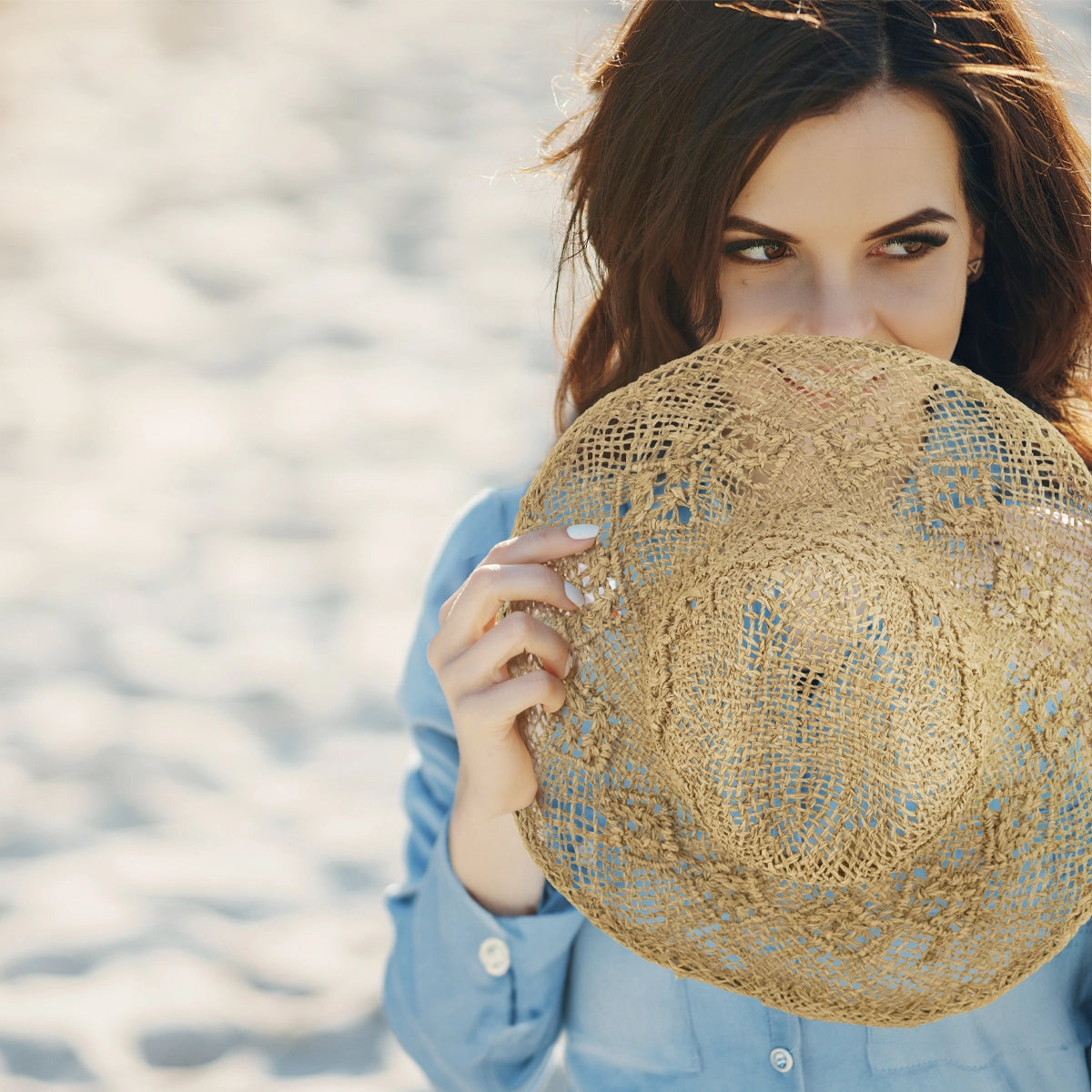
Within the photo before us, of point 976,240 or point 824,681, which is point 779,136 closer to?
point 976,240

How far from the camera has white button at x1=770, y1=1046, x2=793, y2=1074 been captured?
104 cm

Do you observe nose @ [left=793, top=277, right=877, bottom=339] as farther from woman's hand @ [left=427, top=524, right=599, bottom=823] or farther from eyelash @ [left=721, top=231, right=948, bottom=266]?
woman's hand @ [left=427, top=524, right=599, bottom=823]

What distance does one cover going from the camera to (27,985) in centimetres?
204

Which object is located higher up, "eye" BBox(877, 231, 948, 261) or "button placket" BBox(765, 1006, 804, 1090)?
"eye" BBox(877, 231, 948, 261)

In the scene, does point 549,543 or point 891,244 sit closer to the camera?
point 549,543

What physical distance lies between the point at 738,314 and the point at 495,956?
577 mm

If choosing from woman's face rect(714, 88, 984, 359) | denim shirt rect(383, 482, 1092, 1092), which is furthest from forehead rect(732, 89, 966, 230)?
denim shirt rect(383, 482, 1092, 1092)

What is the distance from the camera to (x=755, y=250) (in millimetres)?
1010

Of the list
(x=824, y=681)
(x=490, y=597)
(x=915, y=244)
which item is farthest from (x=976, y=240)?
(x=490, y=597)

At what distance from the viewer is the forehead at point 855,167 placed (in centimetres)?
95

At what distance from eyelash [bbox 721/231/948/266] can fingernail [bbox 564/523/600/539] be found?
305mm

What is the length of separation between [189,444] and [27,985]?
153 cm

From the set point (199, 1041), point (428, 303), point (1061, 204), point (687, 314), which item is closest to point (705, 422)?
point (687, 314)

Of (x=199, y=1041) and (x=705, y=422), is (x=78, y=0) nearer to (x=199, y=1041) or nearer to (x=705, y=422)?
(x=199, y=1041)
